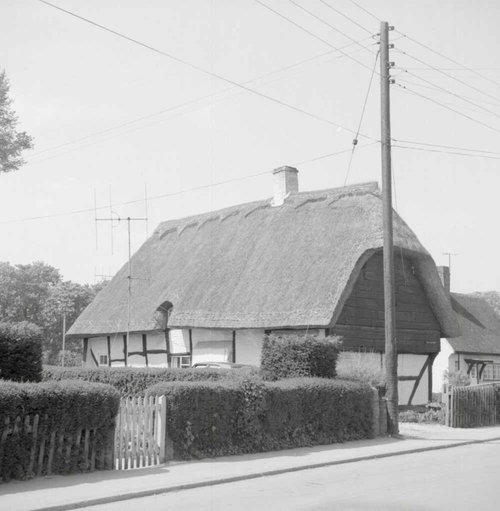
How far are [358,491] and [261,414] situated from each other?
→ 4873mm

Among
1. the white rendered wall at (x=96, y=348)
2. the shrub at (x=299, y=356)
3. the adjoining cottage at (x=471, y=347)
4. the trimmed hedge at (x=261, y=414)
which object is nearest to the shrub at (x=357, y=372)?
the trimmed hedge at (x=261, y=414)

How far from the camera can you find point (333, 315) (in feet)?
73.2

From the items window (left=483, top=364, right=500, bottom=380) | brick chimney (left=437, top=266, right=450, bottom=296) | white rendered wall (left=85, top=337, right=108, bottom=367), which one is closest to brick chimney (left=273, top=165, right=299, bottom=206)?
white rendered wall (left=85, top=337, right=108, bottom=367)

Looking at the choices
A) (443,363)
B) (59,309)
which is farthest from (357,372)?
(59,309)

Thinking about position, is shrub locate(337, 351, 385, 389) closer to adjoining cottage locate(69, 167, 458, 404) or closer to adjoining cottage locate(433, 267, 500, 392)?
adjoining cottage locate(69, 167, 458, 404)

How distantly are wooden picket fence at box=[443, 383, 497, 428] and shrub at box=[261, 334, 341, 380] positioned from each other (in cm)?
538

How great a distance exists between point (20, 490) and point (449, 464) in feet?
25.2

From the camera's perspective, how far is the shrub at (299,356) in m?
17.5

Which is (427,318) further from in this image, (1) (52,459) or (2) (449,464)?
(1) (52,459)

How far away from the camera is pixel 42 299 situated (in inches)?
2376

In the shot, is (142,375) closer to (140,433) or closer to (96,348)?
Answer: (140,433)

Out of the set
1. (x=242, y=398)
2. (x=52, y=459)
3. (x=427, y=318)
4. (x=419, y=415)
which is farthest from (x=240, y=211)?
(x=52, y=459)

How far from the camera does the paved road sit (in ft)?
29.8

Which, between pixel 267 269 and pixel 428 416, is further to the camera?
pixel 267 269
